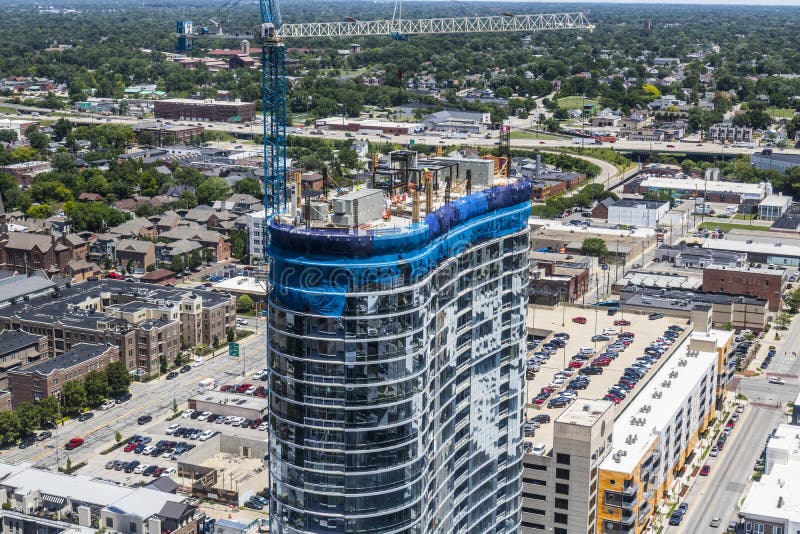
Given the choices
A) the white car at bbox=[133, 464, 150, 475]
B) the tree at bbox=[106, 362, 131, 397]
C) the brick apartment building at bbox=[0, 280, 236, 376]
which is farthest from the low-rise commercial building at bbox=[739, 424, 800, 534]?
the brick apartment building at bbox=[0, 280, 236, 376]

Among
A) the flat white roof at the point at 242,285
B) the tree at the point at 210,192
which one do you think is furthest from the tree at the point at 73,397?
the tree at the point at 210,192

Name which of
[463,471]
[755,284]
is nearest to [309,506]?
[463,471]

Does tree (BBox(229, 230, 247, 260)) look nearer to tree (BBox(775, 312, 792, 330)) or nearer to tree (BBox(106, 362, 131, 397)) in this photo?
tree (BBox(106, 362, 131, 397))

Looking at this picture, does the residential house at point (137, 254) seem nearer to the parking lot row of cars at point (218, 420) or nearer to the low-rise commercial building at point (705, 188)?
the parking lot row of cars at point (218, 420)

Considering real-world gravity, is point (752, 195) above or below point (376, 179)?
below

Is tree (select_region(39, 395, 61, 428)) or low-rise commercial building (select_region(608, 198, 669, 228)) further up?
low-rise commercial building (select_region(608, 198, 669, 228))

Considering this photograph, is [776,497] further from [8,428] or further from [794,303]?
[794,303]

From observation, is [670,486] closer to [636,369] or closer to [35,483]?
[636,369]
